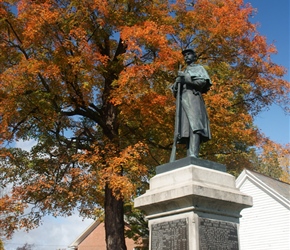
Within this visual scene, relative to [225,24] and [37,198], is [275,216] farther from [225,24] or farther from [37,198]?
[37,198]

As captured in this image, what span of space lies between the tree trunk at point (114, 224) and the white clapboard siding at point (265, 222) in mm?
9402

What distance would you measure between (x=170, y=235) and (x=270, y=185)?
1576 centimetres

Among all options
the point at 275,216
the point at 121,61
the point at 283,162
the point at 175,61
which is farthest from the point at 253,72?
the point at 283,162

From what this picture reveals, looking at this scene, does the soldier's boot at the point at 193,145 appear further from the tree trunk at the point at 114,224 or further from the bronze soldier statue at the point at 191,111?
the tree trunk at the point at 114,224

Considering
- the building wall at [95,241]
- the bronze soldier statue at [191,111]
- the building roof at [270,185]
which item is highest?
the building wall at [95,241]

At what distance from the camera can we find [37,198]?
1573cm

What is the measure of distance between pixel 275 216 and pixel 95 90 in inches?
448

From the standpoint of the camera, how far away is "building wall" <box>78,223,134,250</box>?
1710 inches

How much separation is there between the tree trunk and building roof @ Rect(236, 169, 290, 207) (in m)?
9.55

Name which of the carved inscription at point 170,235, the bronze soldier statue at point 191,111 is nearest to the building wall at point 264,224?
the bronze soldier statue at point 191,111

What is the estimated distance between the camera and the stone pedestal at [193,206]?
23.9 feet

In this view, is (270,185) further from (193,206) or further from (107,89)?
(193,206)

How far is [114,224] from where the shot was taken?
50.3 feet

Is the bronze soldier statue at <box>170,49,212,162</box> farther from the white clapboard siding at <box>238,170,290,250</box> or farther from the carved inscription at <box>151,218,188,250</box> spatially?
the white clapboard siding at <box>238,170,290,250</box>
